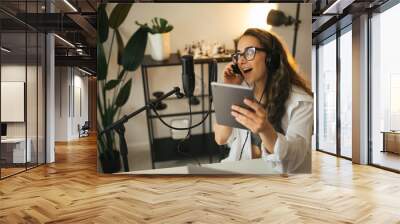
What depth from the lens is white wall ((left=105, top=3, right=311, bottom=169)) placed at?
18.7ft

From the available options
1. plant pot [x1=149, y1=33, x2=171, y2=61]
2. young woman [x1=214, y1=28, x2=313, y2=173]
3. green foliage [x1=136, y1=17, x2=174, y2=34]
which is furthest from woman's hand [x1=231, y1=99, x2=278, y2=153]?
green foliage [x1=136, y1=17, x2=174, y2=34]

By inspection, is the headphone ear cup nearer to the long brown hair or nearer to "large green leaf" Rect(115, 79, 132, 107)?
the long brown hair

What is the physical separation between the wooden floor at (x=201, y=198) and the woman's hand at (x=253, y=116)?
823 millimetres

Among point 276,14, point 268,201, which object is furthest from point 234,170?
point 276,14

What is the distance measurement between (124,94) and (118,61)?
508 millimetres

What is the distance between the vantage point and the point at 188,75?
580 centimetres

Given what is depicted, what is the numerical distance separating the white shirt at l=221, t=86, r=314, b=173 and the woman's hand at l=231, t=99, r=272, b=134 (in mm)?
136

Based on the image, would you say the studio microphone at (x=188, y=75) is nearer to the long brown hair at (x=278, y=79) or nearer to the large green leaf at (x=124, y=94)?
the large green leaf at (x=124, y=94)

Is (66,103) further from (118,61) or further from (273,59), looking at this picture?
(273,59)

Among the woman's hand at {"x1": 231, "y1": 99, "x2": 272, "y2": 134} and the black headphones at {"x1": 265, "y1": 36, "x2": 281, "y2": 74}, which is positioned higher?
the black headphones at {"x1": 265, "y1": 36, "x2": 281, "y2": 74}

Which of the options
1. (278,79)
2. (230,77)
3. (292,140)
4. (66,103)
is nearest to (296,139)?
(292,140)

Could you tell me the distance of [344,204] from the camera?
168 inches

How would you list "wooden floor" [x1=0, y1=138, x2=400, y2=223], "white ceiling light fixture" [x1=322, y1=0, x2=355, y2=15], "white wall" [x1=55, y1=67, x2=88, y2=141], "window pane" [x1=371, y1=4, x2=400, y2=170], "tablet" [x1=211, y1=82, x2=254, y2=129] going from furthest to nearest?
1. "white wall" [x1=55, y1=67, x2=88, y2=141]
2. "window pane" [x1=371, y1=4, x2=400, y2=170]
3. "white ceiling light fixture" [x1=322, y1=0, x2=355, y2=15]
4. "tablet" [x1=211, y1=82, x2=254, y2=129]
5. "wooden floor" [x1=0, y1=138, x2=400, y2=223]

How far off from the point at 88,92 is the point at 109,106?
48.2 ft
